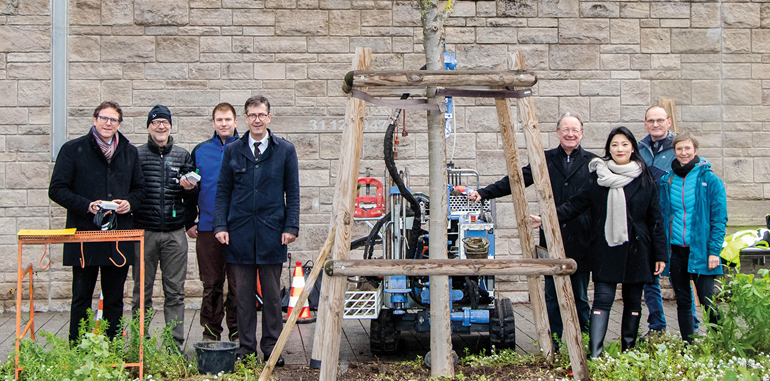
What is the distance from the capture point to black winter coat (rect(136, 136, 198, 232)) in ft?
16.2

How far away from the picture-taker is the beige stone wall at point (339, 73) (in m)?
7.09

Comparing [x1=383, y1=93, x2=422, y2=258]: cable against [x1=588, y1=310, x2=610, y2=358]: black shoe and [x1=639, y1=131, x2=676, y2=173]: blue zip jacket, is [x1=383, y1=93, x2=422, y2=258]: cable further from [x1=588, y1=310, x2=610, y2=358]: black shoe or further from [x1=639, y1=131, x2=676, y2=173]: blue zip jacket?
[x1=639, y1=131, x2=676, y2=173]: blue zip jacket

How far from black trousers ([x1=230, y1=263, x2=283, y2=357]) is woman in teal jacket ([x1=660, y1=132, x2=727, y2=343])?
10.2 feet

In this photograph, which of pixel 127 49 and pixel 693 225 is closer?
pixel 693 225

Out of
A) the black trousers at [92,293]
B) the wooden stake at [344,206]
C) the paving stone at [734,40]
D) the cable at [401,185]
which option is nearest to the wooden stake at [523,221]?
A: the cable at [401,185]

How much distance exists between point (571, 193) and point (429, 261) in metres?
1.75

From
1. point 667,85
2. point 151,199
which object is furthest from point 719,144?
point 151,199

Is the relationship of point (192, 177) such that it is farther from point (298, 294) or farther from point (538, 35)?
point (538, 35)

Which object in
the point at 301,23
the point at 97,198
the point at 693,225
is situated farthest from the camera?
the point at 301,23

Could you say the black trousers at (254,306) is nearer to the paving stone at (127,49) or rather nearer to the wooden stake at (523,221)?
the wooden stake at (523,221)

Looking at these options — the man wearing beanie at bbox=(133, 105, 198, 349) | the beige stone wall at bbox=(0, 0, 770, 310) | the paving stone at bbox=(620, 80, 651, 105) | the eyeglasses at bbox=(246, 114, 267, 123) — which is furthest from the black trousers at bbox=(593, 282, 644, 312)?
the paving stone at bbox=(620, 80, 651, 105)

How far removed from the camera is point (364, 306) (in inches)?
191

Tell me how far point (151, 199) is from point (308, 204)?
2.57 metres

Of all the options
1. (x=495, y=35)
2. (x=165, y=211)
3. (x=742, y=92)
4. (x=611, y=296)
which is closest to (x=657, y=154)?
(x=611, y=296)
